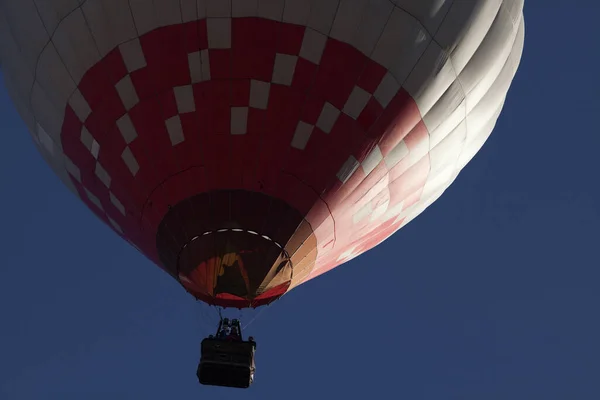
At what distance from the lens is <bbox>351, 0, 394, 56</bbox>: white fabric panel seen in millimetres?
11031

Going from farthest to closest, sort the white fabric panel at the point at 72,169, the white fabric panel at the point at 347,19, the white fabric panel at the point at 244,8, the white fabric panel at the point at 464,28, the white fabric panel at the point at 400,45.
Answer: the white fabric panel at the point at 72,169
the white fabric panel at the point at 464,28
the white fabric panel at the point at 400,45
the white fabric panel at the point at 347,19
the white fabric panel at the point at 244,8

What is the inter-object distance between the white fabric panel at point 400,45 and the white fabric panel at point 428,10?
0.14 ft

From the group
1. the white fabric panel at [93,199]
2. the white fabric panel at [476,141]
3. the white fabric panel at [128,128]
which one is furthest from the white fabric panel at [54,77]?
the white fabric panel at [476,141]

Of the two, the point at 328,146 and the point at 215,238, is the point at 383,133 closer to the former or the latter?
the point at 328,146

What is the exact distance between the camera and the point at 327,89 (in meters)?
11.0

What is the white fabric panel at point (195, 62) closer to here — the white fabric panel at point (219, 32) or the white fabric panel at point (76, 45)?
the white fabric panel at point (219, 32)

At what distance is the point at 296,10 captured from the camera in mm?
10938

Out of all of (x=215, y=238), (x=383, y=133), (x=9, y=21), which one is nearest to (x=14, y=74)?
(x=9, y=21)

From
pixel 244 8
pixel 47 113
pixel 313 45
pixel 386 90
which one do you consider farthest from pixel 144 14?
pixel 386 90

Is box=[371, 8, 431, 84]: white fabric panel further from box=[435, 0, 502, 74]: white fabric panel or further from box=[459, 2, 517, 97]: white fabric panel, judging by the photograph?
box=[459, 2, 517, 97]: white fabric panel

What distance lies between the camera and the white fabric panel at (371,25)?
1103 centimetres

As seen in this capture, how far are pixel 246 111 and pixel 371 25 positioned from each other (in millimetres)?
1128

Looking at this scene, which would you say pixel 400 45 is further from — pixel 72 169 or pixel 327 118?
pixel 72 169

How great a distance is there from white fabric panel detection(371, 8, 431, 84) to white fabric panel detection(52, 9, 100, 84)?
2109 mm
